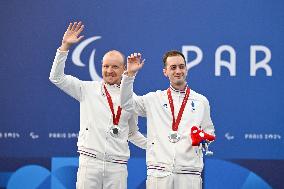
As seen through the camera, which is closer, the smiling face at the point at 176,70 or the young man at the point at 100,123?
the smiling face at the point at 176,70

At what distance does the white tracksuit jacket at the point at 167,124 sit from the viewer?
460 cm

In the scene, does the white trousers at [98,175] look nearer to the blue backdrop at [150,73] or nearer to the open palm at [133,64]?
the open palm at [133,64]

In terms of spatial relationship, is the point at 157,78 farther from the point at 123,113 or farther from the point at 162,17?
the point at 123,113

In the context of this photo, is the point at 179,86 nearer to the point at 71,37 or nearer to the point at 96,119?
the point at 96,119

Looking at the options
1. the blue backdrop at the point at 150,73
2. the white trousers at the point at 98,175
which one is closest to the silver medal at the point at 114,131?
the white trousers at the point at 98,175

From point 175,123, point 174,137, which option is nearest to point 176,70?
point 175,123

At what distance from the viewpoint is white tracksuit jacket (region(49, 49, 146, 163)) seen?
497cm

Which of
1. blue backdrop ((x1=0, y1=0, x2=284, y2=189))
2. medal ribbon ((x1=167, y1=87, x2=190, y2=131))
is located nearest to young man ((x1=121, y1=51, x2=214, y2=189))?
medal ribbon ((x1=167, y1=87, x2=190, y2=131))

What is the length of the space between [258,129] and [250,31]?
0.97 metres

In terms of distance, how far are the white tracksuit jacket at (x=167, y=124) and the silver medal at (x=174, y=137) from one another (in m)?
0.02

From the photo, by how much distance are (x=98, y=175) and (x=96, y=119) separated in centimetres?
43

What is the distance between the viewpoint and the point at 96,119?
5.03m

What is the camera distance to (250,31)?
21.1 feet

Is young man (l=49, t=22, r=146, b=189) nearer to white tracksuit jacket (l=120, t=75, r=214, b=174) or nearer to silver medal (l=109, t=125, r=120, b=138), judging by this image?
silver medal (l=109, t=125, r=120, b=138)
